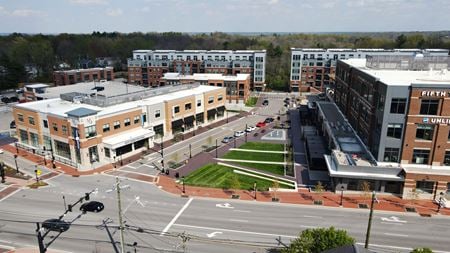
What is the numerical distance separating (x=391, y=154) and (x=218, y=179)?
27.2m

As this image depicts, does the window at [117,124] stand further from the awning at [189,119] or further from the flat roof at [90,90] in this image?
the flat roof at [90,90]

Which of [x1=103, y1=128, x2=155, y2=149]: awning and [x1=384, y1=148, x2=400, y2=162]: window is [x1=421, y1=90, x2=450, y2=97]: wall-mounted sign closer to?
[x1=384, y1=148, x2=400, y2=162]: window

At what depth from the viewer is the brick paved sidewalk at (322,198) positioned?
44469 mm

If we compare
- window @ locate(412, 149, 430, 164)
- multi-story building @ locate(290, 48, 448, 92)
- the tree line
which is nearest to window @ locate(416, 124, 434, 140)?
window @ locate(412, 149, 430, 164)

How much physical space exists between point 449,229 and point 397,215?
5711mm

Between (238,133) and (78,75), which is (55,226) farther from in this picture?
(78,75)

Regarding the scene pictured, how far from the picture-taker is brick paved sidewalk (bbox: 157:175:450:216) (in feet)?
146

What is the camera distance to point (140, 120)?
69.2 m

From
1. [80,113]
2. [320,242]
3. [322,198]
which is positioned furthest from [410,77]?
[80,113]

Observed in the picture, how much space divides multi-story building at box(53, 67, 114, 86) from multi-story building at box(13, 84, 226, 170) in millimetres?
61225

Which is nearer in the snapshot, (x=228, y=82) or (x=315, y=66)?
(x=228, y=82)

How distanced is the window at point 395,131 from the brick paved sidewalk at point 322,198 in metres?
9.09

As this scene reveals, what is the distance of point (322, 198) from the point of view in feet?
155

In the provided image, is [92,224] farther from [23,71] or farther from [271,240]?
[23,71]
